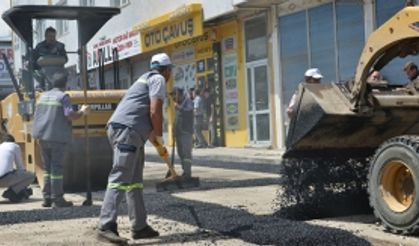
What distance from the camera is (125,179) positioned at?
6797 millimetres

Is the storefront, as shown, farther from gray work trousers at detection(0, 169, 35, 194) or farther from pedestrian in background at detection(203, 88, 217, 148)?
gray work trousers at detection(0, 169, 35, 194)

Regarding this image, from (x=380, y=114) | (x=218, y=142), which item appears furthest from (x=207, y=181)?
(x=218, y=142)

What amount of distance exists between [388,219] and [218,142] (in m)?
15.4

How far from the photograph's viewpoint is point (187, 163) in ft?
39.5

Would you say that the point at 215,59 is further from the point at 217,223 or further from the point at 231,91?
the point at 217,223

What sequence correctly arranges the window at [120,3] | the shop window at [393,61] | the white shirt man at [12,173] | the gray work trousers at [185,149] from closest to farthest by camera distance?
the white shirt man at [12,173] < the gray work trousers at [185,149] < the shop window at [393,61] < the window at [120,3]

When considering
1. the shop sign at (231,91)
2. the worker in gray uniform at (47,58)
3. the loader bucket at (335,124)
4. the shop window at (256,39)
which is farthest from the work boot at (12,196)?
the shop sign at (231,91)

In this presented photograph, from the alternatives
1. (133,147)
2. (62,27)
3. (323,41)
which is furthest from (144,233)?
(62,27)

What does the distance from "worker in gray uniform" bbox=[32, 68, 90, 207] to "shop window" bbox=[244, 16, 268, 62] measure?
11.0m

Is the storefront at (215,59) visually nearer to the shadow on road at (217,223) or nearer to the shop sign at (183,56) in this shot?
the shop sign at (183,56)

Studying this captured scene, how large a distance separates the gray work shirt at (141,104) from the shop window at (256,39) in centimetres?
1301

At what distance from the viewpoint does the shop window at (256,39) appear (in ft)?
65.3

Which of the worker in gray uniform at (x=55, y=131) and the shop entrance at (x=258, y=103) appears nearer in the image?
the worker in gray uniform at (x=55, y=131)

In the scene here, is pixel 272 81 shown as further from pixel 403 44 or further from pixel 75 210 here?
pixel 403 44
